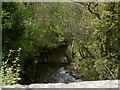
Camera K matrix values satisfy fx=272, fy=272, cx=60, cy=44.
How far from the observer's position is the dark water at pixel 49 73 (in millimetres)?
4187

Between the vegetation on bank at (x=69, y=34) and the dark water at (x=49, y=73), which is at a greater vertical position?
the vegetation on bank at (x=69, y=34)

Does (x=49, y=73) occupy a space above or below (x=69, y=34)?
below

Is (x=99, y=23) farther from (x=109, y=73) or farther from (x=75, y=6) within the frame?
(x=109, y=73)

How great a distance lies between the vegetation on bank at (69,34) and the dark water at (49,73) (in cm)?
16

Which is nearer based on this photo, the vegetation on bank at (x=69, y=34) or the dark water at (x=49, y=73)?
the vegetation on bank at (x=69, y=34)

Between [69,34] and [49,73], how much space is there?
104 centimetres

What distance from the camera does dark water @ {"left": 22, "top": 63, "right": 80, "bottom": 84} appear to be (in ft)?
13.7

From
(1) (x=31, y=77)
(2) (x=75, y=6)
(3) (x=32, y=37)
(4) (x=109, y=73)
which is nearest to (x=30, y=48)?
(3) (x=32, y=37)

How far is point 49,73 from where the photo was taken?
467 cm

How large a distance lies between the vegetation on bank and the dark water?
16 centimetres

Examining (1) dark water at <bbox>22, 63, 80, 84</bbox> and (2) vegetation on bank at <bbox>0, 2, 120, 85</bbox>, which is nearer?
(2) vegetation on bank at <bbox>0, 2, 120, 85</bbox>

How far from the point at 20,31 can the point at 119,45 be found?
1.11 meters

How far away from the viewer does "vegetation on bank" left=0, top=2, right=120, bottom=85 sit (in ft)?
9.30

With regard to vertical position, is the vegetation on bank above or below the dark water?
above
